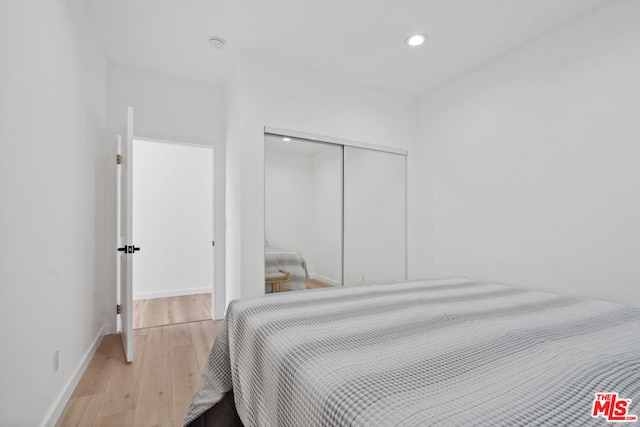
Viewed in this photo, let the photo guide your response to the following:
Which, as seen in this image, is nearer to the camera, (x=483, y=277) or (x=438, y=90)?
(x=483, y=277)

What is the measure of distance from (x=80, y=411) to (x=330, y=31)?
314 cm

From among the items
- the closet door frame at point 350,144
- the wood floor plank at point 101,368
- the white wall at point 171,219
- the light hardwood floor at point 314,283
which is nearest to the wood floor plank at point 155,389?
the wood floor plank at point 101,368

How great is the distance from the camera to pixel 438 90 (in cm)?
360

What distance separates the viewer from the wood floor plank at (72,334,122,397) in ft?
6.74

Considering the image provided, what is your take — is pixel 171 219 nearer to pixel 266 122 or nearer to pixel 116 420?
pixel 266 122

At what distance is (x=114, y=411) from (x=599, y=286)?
10.8 feet

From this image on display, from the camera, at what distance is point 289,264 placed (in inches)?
123

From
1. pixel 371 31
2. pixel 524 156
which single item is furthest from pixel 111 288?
pixel 524 156

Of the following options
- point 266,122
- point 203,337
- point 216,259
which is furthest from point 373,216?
point 203,337

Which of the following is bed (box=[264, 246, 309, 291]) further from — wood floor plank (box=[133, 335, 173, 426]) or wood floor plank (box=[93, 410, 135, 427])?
wood floor plank (box=[93, 410, 135, 427])

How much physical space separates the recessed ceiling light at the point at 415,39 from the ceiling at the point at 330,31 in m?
0.05

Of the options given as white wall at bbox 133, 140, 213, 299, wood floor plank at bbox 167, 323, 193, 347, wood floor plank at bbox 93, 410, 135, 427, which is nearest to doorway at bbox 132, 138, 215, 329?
white wall at bbox 133, 140, 213, 299

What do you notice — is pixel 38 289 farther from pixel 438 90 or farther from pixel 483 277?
pixel 438 90

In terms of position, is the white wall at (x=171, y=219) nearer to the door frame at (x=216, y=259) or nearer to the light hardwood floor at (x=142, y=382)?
the door frame at (x=216, y=259)
